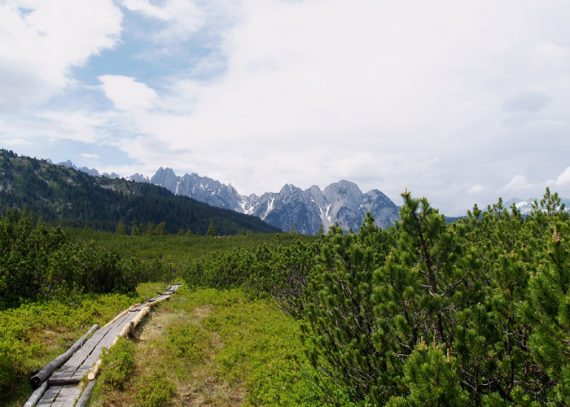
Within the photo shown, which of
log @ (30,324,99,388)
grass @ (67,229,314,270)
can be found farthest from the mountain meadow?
grass @ (67,229,314,270)

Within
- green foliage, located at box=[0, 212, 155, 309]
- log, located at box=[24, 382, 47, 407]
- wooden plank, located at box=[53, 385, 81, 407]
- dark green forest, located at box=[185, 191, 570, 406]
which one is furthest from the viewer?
green foliage, located at box=[0, 212, 155, 309]

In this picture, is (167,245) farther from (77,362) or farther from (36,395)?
(36,395)

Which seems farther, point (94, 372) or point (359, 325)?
point (94, 372)

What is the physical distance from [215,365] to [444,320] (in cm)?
1110

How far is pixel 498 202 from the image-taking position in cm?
1806

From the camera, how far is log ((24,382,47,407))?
9.45 m

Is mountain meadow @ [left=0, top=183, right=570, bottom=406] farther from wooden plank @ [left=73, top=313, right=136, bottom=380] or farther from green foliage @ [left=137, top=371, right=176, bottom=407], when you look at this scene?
wooden plank @ [left=73, top=313, right=136, bottom=380]

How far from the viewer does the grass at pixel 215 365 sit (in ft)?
37.7

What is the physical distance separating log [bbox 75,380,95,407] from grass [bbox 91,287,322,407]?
206mm

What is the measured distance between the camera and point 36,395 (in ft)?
32.3

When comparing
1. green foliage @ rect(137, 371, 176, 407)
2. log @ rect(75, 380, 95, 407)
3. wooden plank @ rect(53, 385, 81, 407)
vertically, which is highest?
log @ rect(75, 380, 95, 407)

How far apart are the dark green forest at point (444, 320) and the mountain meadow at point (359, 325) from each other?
0.09 ft

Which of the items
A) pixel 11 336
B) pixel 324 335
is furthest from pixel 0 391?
pixel 324 335

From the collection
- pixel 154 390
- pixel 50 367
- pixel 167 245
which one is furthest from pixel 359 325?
pixel 167 245
